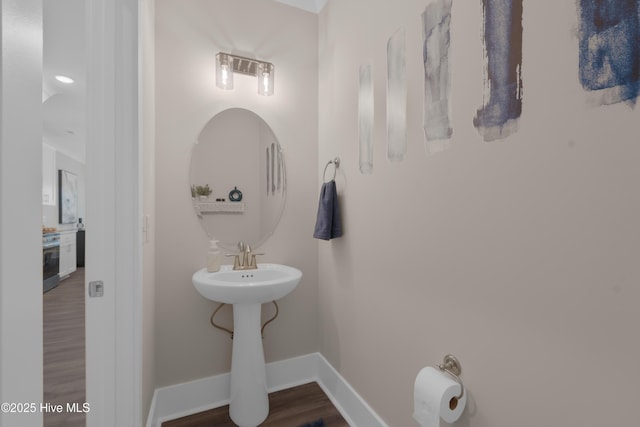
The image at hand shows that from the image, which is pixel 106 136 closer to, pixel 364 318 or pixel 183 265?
pixel 183 265

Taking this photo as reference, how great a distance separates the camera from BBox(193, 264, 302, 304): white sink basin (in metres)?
1.46

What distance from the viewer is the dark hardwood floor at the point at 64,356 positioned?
5.73ft

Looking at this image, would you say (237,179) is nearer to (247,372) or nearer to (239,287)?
(239,287)

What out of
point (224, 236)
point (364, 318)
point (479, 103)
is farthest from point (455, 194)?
point (224, 236)

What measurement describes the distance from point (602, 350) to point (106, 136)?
5.30 ft

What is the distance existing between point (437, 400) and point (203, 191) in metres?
1.59

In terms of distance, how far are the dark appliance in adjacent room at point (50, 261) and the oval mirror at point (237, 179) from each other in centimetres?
348

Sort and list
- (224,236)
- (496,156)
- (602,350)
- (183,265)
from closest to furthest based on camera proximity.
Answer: (602,350), (496,156), (183,265), (224,236)

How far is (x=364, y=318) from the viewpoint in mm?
1576

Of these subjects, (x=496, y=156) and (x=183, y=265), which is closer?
(x=496, y=156)

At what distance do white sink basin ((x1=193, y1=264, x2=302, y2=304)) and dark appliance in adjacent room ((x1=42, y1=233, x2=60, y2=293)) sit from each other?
3603 mm

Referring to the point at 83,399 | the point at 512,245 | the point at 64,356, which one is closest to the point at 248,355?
the point at 83,399

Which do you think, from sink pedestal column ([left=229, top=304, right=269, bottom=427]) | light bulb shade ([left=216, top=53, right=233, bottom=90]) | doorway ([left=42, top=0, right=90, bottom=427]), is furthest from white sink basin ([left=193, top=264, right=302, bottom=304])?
light bulb shade ([left=216, top=53, right=233, bottom=90])

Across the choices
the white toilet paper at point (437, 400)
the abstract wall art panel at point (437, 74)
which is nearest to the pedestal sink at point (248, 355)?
the white toilet paper at point (437, 400)
